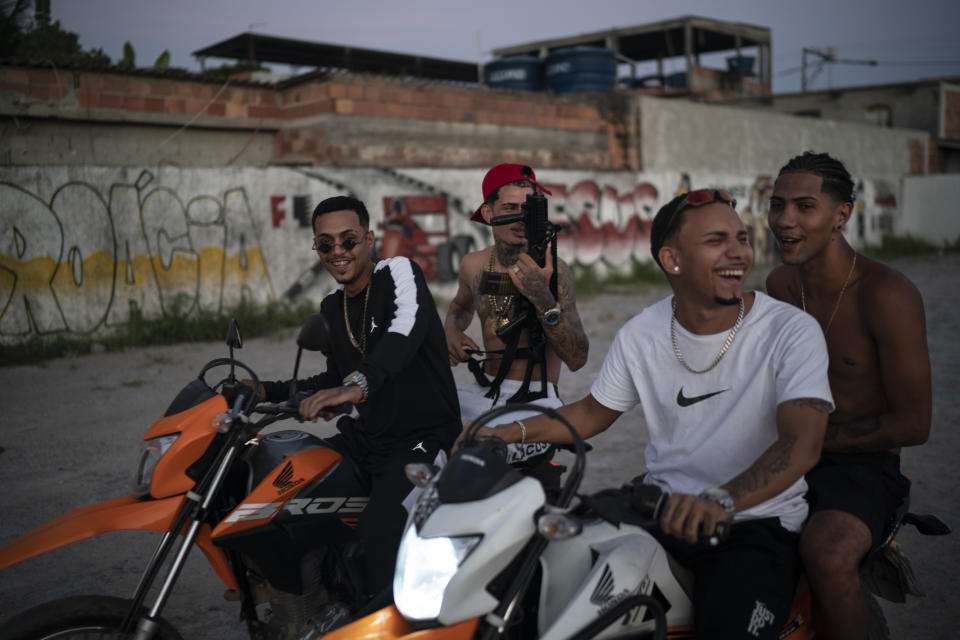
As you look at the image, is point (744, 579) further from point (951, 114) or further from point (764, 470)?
point (951, 114)

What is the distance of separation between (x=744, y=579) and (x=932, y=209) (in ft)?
90.0

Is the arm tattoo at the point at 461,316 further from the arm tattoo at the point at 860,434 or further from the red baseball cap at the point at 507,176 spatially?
the arm tattoo at the point at 860,434

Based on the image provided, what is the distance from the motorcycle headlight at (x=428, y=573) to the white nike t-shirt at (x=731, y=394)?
845mm

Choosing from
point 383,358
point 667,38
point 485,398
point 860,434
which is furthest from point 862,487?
point 667,38

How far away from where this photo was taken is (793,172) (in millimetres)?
2932

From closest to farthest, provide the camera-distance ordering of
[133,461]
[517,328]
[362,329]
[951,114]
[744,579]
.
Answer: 1. [744,579]
2. [362,329]
3. [517,328]
4. [133,461]
5. [951,114]

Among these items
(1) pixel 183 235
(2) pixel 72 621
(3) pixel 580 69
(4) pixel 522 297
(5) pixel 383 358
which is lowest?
(2) pixel 72 621

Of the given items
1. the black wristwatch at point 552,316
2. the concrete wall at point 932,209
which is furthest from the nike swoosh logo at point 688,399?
the concrete wall at point 932,209

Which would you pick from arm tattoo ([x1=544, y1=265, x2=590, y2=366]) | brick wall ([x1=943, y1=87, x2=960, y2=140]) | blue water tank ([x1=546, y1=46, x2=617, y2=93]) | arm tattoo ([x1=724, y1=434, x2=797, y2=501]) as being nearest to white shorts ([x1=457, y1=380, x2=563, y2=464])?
arm tattoo ([x1=544, y1=265, x2=590, y2=366])

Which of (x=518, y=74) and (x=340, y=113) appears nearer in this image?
(x=340, y=113)

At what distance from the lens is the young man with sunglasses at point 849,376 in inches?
86.6

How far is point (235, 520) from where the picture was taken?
7.85ft

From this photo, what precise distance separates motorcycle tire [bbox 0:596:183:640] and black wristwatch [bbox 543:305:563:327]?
1768 millimetres

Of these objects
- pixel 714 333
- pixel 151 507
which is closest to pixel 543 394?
pixel 714 333
